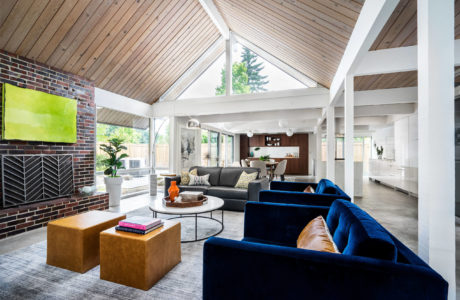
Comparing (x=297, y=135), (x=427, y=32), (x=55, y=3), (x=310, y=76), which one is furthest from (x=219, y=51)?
(x=297, y=135)

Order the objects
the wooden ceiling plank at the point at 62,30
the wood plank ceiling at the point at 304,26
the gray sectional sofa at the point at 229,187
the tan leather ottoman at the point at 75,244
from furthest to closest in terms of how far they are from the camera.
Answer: the gray sectional sofa at the point at 229,187
the wooden ceiling plank at the point at 62,30
the wood plank ceiling at the point at 304,26
the tan leather ottoman at the point at 75,244

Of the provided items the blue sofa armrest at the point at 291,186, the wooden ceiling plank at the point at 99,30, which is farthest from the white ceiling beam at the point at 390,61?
the wooden ceiling plank at the point at 99,30

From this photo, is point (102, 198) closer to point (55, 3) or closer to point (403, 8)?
point (55, 3)

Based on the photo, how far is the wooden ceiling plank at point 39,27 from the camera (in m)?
3.28

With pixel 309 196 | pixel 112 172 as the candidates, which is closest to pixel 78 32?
pixel 112 172

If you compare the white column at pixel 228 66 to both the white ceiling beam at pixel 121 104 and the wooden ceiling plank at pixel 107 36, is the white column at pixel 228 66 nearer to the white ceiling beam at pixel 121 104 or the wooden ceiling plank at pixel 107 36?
the white ceiling beam at pixel 121 104

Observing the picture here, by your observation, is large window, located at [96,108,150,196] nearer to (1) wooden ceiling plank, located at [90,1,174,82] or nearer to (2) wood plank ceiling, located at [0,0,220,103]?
(2) wood plank ceiling, located at [0,0,220,103]

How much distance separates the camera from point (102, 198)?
4484 mm

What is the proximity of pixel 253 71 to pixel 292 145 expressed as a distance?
305 inches

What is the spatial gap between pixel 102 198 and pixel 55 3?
3248 millimetres

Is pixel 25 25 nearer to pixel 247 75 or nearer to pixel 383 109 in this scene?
pixel 247 75

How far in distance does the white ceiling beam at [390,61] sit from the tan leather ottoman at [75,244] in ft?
12.1

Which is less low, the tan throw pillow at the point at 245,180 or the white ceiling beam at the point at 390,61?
the white ceiling beam at the point at 390,61

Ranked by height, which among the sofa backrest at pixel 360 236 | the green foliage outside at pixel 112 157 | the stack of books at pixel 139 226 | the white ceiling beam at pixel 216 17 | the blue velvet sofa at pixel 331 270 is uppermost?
the white ceiling beam at pixel 216 17
